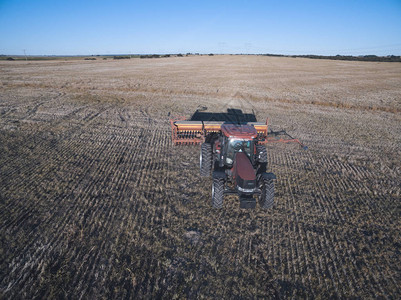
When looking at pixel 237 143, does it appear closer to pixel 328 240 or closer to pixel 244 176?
pixel 244 176

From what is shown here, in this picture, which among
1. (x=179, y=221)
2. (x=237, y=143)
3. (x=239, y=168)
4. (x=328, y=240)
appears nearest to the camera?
(x=328, y=240)

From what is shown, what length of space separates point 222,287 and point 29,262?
434cm

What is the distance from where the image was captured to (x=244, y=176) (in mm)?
5758

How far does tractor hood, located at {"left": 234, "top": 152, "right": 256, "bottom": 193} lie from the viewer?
573cm

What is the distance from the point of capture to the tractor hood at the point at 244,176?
5727 millimetres

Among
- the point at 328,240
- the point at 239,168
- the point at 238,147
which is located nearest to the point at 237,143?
the point at 238,147

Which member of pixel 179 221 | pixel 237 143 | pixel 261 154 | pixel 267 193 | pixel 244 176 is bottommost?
pixel 179 221

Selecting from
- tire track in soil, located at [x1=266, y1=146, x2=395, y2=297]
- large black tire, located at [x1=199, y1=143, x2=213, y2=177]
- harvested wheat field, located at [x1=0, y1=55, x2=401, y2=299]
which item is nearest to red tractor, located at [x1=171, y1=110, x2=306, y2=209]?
large black tire, located at [x1=199, y1=143, x2=213, y2=177]

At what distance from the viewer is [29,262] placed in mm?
4949

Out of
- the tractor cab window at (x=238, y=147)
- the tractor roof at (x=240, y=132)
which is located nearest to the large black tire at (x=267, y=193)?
the tractor cab window at (x=238, y=147)

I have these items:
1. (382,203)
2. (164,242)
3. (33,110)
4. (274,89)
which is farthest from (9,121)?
(274,89)

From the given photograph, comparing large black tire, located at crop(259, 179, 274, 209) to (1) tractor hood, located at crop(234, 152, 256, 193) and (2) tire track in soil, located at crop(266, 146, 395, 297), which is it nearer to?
(1) tractor hood, located at crop(234, 152, 256, 193)

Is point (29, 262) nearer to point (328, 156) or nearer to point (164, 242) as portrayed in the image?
point (164, 242)

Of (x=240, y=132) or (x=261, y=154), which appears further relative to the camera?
(x=261, y=154)
